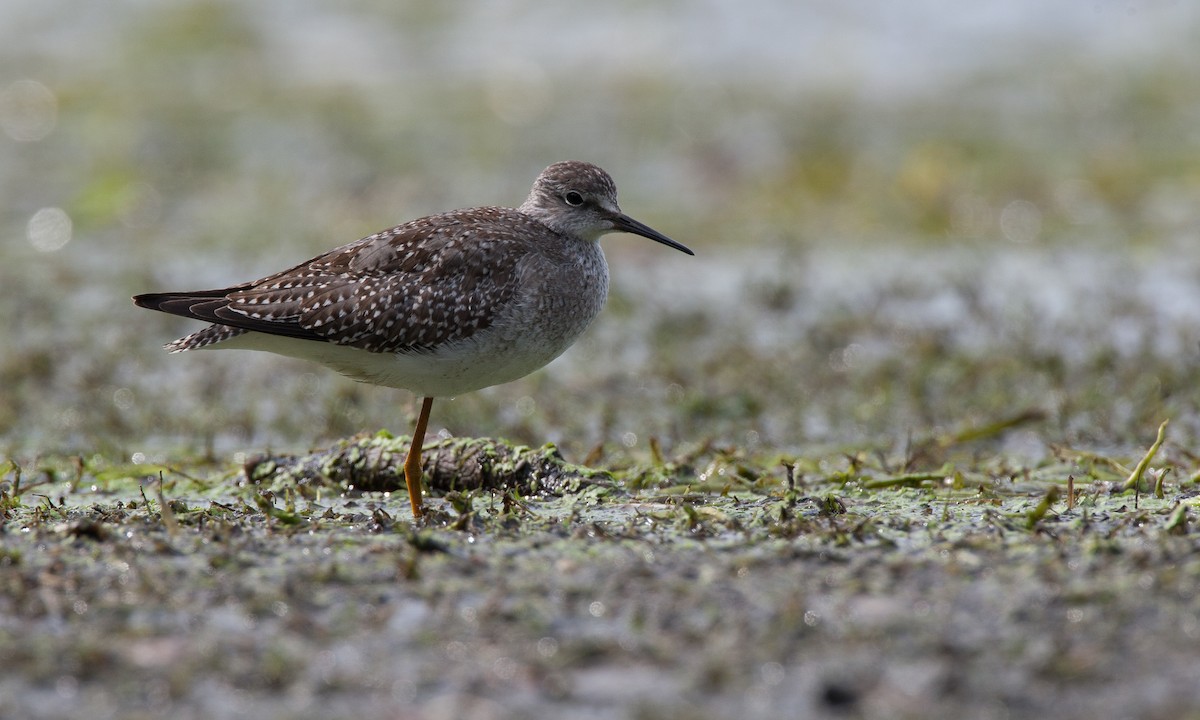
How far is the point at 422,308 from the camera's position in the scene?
6.44m

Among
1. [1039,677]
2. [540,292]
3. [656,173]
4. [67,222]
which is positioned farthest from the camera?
[656,173]

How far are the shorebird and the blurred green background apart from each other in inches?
53.3

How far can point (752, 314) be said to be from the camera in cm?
1068

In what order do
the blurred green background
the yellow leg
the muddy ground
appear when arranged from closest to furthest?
1. the muddy ground
2. the yellow leg
3. the blurred green background

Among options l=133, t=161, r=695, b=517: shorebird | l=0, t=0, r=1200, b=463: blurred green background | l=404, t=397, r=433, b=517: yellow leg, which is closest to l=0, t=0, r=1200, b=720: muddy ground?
l=0, t=0, r=1200, b=463: blurred green background

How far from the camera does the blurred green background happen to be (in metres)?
8.99

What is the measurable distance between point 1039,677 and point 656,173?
10.9m

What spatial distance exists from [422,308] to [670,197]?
769 centimetres

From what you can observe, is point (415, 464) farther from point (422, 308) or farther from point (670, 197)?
point (670, 197)

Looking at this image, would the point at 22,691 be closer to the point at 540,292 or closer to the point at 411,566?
the point at 411,566

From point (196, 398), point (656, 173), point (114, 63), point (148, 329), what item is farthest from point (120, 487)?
point (114, 63)

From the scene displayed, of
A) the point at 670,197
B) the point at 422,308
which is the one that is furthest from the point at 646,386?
the point at 670,197

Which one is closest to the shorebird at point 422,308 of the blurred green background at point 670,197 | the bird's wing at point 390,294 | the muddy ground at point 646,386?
the bird's wing at point 390,294

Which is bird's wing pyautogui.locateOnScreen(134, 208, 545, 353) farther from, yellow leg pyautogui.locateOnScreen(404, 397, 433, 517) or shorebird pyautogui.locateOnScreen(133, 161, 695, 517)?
yellow leg pyautogui.locateOnScreen(404, 397, 433, 517)
